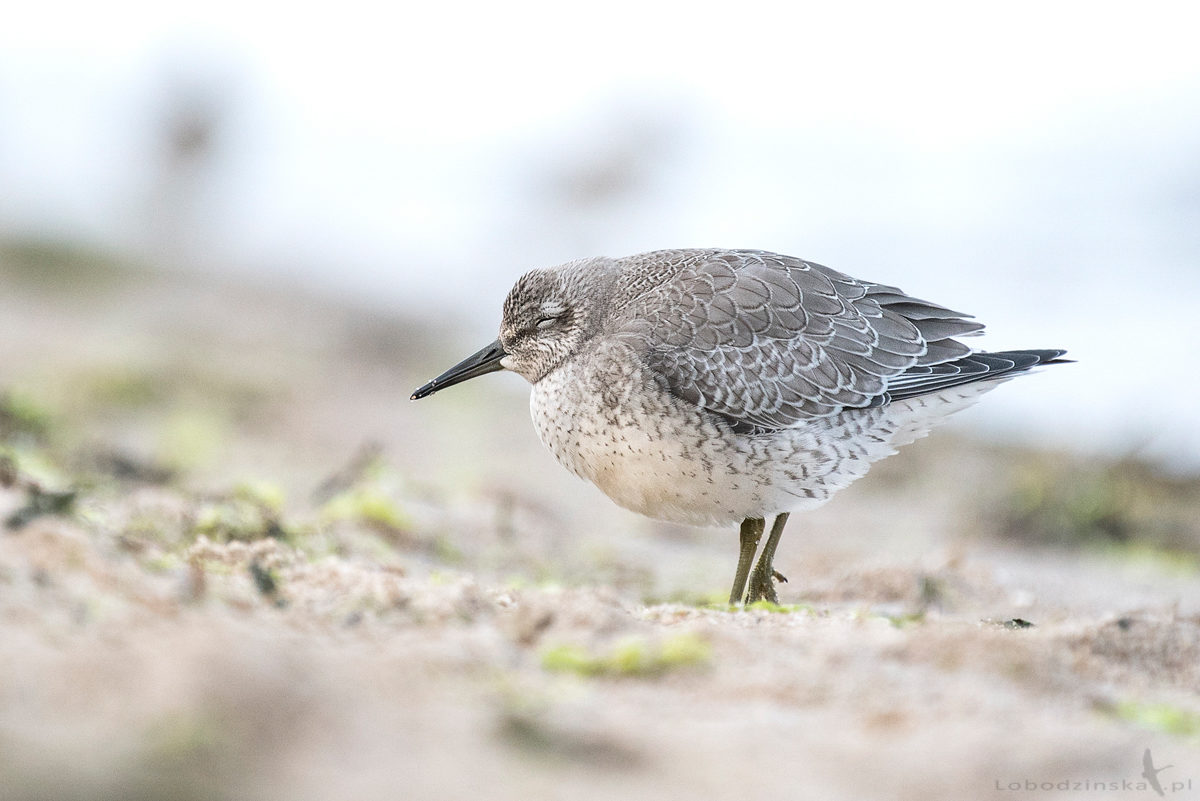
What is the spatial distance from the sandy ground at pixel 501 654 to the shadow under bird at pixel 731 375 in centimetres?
68

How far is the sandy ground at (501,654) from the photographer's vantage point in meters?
2.19

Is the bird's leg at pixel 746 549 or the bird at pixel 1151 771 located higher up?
the bird's leg at pixel 746 549

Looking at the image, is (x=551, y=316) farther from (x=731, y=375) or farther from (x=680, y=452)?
(x=680, y=452)

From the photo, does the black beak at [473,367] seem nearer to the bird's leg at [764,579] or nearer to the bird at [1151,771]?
the bird's leg at [764,579]

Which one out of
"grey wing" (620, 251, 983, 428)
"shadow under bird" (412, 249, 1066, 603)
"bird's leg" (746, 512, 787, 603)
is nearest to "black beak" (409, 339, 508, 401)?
"shadow under bird" (412, 249, 1066, 603)

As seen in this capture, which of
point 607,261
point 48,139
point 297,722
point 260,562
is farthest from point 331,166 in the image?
point 297,722

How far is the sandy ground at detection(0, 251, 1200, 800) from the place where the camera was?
2189 mm

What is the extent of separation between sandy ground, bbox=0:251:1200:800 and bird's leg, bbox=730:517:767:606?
458mm

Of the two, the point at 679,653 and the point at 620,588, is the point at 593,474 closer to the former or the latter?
the point at 620,588

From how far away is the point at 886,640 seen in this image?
3.20 meters

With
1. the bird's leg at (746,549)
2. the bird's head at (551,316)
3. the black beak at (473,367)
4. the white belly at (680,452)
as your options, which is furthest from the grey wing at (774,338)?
the black beak at (473,367)

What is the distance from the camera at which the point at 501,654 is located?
2992 mm

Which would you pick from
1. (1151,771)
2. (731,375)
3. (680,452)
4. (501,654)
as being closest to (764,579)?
(680,452)

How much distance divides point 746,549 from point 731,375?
0.81m
